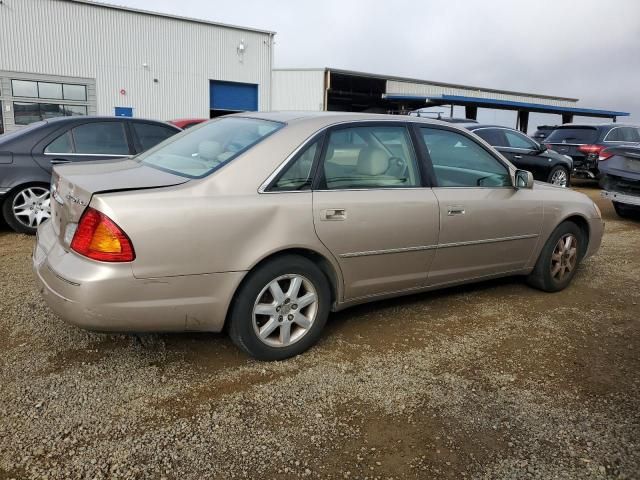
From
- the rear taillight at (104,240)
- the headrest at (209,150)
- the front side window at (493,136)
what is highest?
the front side window at (493,136)

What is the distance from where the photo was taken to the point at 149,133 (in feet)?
22.8

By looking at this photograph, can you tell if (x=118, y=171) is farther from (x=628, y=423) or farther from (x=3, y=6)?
(x=3, y=6)

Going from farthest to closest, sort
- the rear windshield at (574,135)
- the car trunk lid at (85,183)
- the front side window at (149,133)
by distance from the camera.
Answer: the rear windshield at (574,135), the front side window at (149,133), the car trunk lid at (85,183)

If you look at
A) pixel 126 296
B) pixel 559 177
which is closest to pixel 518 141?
pixel 559 177

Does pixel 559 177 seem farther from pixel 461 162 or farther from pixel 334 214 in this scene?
pixel 334 214

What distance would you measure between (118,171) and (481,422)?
2568 mm

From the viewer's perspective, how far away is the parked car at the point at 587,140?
12.6m

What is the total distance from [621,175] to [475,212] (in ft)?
19.0

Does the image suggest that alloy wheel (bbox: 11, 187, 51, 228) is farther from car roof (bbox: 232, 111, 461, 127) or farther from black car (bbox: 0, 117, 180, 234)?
car roof (bbox: 232, 111, 461, 127)

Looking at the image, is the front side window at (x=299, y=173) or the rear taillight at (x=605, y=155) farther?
the rear taillight at (x=605, y=155)

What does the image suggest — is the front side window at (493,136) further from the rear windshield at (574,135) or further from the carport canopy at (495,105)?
the carport canopy at (495,105)

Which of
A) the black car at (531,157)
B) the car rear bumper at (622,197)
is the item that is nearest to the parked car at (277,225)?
the car rear bumper at (622,197)

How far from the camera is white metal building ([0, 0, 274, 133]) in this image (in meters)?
21.2

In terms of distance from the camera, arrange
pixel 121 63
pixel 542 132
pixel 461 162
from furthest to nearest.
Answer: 1. pixel 121 63
2. pixel 542 132
3. pixel 461 162
